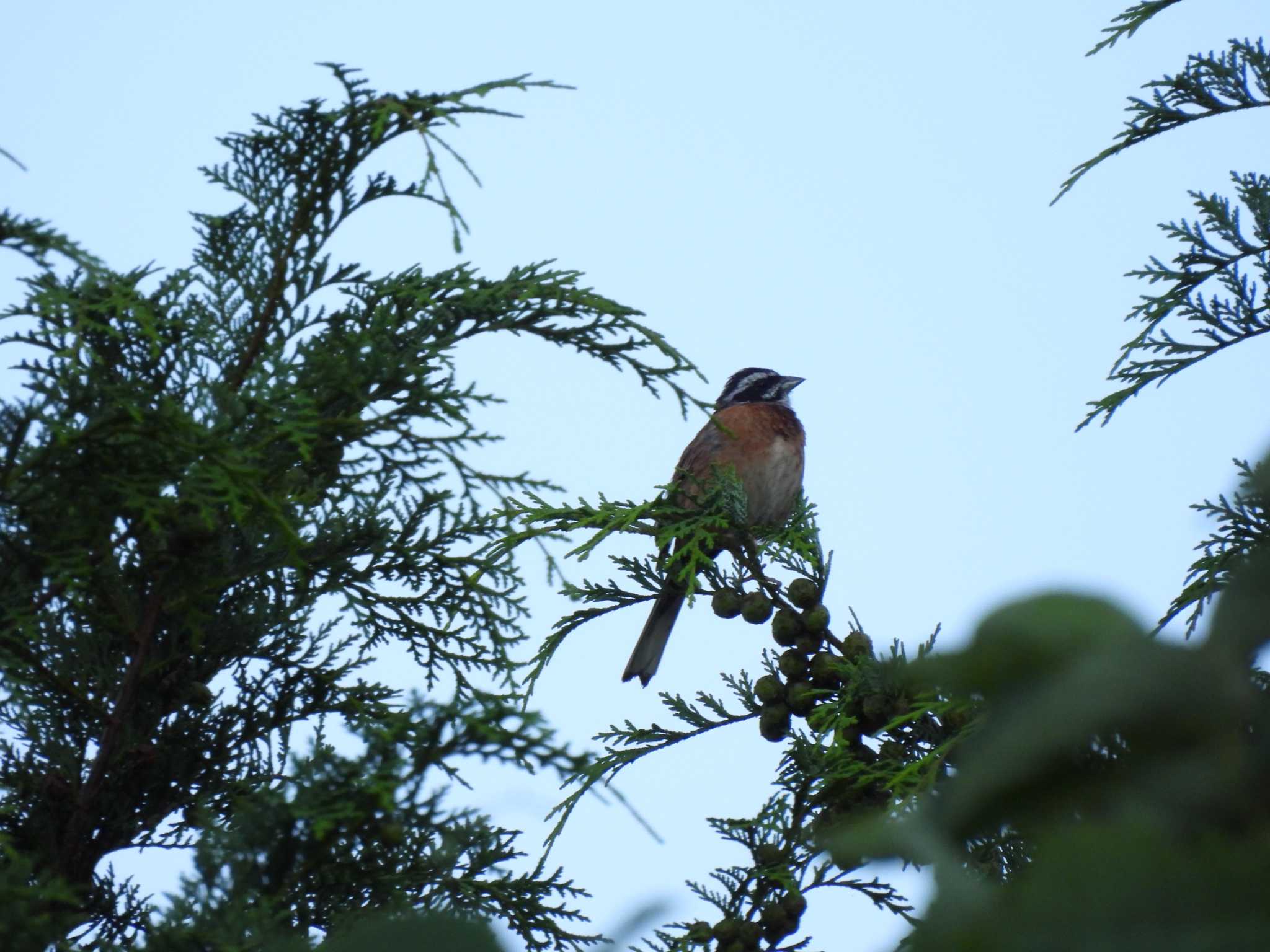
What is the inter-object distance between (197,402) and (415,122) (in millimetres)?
647

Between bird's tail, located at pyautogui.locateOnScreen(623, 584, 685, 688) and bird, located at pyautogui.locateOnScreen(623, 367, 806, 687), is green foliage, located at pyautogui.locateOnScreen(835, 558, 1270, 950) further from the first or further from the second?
bird, located at pyautogui.locateOnScreen(623, 367, 806, 687)

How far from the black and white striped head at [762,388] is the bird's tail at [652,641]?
216 cm

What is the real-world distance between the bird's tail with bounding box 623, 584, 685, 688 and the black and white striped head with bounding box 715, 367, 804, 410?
7.08ft

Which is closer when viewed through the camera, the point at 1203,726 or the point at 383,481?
the point at 1203,726

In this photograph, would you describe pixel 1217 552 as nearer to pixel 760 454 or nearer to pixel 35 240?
pixel 35 240

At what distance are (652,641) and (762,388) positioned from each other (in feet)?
8.60

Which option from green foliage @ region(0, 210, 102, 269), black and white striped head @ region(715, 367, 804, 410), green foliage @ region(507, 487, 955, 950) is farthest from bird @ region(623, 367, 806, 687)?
green foliage @ region(0, 210, 102, 269)

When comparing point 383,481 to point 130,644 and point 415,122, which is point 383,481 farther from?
point 415,122

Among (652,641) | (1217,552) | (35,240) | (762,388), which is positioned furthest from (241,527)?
(762,388)

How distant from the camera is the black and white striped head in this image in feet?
28.5

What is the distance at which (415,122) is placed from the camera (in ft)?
7.49

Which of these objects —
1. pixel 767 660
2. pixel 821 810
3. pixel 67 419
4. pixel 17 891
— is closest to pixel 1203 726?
pixel 17 891

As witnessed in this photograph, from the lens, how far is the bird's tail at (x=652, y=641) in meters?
6.75

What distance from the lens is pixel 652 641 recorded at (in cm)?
677
